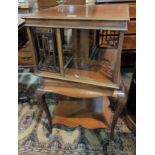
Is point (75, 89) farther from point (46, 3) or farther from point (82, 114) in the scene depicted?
point (46, 3)

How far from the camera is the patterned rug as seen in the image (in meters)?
1.32

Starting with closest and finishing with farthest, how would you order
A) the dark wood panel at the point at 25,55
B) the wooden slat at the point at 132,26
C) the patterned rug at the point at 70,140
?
the patterned rug at the point at 70,140, the dark wood panel at the point at 25,55, the wooden slat at the point at 132,26

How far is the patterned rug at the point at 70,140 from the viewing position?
132 centimetres

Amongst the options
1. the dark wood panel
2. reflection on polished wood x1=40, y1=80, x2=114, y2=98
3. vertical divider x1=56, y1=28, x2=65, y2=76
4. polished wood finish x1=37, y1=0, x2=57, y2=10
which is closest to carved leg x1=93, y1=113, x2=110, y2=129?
reflection on polished wood x1=40, y1=80, x2=114, y2=98

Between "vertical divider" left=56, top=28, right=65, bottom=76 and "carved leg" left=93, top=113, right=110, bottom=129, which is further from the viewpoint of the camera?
"carved leg" left=93, top=113, right=110, bottom=129

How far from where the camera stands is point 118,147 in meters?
1.33

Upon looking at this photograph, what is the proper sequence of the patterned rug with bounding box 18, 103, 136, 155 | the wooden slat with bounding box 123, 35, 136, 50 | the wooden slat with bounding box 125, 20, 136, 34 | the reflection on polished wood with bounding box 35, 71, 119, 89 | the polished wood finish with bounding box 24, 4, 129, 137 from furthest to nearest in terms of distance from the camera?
the wooden slat with bounding box 123, 35, 136, 50
the wooden slat with bounding box 125, 20, 136, 34
the patterned rug with bounding box 18, 103, 136, 155
the reflection on polished wood with bounding box 35, 71, 119, 89
the polished wood finish with bounding box 24, 4, 129, 137

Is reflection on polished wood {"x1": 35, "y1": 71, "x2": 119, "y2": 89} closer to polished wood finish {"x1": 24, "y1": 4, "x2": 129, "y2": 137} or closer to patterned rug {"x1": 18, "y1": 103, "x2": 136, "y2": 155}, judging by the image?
polished wood finish {"x1": 24, "y1": 4, "x2": 129, "y2": 137}

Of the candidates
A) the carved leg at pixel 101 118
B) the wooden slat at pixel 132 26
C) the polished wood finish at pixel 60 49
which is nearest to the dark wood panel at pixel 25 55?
the polished wood finish at pixel 60 49

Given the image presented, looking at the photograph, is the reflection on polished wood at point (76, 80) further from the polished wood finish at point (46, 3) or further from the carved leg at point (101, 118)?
the polished wood finish at point (46, 3)
